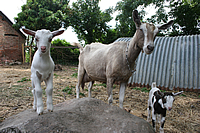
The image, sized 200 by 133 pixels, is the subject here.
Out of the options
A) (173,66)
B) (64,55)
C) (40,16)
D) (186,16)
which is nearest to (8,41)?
(40,16)

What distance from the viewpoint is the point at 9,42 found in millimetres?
14766

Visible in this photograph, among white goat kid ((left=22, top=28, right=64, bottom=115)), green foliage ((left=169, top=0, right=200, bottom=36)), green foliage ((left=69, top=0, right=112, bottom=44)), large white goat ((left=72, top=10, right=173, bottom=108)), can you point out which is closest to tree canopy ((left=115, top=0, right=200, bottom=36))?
green foliage ((left=169, top=0, right=200, bottom=36))

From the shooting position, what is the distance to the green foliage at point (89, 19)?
1617 centimetres

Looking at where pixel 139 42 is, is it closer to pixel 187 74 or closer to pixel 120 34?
pixel 187 74

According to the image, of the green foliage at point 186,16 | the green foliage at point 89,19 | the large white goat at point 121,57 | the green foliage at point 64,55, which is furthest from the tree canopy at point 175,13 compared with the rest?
the large white goat at point 121,57

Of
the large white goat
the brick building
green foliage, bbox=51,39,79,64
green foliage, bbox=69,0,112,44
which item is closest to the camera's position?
the large white goat

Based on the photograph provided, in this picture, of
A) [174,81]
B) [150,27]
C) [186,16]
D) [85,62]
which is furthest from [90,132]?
[186,16]

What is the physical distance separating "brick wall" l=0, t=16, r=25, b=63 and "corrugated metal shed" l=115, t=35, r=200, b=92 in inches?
545

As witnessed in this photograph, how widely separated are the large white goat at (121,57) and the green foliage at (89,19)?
12.9 meters

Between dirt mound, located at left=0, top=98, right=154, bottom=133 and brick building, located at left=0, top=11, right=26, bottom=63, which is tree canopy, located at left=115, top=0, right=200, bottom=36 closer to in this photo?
brick building, located at left=0, top=11, right=26, bottom=63

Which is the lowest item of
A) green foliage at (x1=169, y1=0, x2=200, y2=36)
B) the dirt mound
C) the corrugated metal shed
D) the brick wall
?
the dirt mound

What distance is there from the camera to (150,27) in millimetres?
2568

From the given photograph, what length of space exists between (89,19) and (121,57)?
14.5 metres

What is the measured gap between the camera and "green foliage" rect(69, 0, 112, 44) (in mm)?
16172
